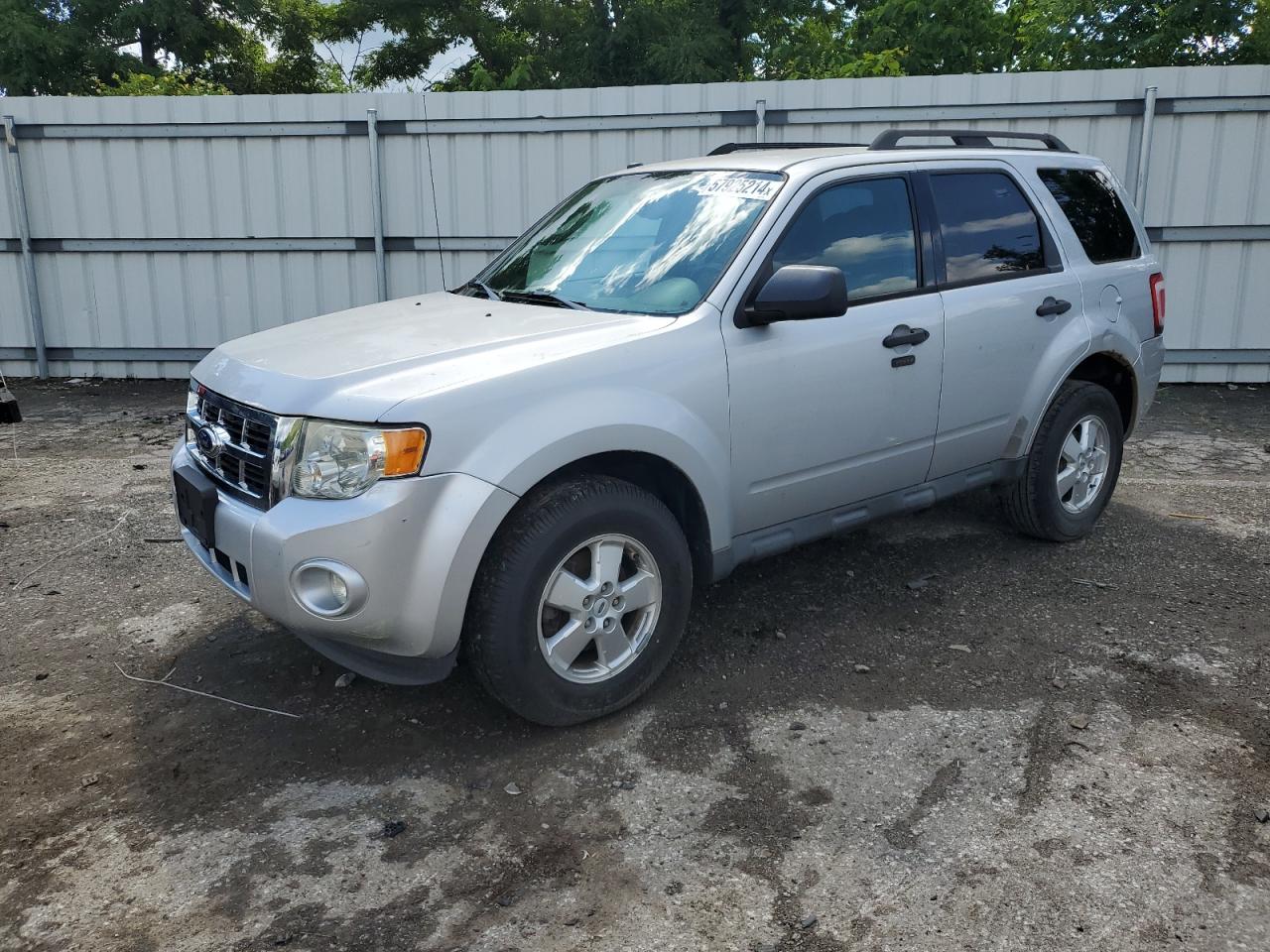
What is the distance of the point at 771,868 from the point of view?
294cm

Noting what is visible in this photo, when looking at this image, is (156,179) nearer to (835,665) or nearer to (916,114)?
(916,114)

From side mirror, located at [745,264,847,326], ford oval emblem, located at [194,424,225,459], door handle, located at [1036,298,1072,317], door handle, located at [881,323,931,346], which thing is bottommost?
ford oval emblem, located at [194,424,225,459]

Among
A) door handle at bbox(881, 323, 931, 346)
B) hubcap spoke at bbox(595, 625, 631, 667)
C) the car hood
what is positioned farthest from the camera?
door handle at bbox(881, 323, 931, 346)

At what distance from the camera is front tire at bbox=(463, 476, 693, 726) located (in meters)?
3.35

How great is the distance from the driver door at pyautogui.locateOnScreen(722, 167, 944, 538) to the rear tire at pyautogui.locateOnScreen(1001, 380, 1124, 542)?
2.78ft

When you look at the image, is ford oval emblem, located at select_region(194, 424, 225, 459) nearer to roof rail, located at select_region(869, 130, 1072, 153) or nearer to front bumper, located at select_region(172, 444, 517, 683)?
front bumper, located at select_region(172, 444, 517, 683)

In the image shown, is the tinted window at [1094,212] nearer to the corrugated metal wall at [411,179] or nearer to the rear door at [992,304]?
the rear door at [992,304]

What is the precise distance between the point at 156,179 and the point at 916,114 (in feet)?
21.1

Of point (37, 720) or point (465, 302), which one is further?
point (465, 302)

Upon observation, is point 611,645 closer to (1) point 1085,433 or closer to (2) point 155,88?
(1) point 1085,433

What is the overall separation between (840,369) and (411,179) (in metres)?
6.54

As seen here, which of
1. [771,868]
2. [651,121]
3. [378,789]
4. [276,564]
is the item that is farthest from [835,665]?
[651,121]

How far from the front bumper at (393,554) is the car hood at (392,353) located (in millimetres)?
271

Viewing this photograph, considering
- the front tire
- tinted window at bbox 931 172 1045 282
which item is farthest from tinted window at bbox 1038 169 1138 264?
the front tire
